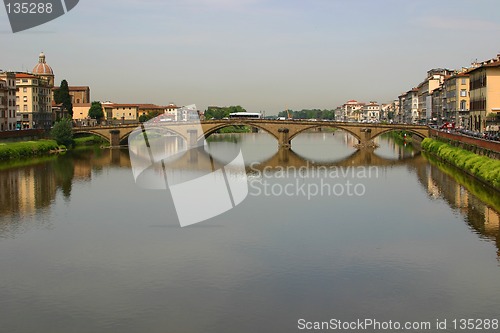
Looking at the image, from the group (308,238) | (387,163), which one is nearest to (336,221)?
(308,238)

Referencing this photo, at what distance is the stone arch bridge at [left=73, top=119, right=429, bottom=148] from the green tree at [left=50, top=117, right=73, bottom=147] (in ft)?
16.3

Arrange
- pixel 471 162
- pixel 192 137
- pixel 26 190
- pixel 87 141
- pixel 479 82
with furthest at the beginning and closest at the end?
pixel 87 141, pixel 192 137, pixel 479 82, pixel 471 162, pixel 26 190

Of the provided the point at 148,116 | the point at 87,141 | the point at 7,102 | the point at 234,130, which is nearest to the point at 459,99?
the point at 87,141

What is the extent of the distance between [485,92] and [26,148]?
4924cm

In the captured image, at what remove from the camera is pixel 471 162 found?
161 ft

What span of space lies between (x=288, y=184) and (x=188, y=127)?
142ft

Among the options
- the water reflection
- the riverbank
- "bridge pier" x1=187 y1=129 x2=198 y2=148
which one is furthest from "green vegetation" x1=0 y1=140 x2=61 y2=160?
"bridge pier" x1=187 y1=129 x2=198 y2=148

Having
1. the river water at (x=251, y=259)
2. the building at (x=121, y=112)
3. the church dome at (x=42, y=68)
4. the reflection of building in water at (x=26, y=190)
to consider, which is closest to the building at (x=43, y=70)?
the church dome at (x=42, y=68)

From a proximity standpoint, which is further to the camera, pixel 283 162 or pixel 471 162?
pixel 283 162

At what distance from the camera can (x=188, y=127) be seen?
90.0 metres

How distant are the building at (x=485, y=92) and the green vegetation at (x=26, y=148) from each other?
161 feet

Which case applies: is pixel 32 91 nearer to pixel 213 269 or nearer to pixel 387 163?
pixel 387 163

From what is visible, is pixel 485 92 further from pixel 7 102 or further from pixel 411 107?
pixel 411 107

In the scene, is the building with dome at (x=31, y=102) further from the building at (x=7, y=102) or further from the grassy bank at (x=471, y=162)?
the grassy bank at (x=471, y=162)
